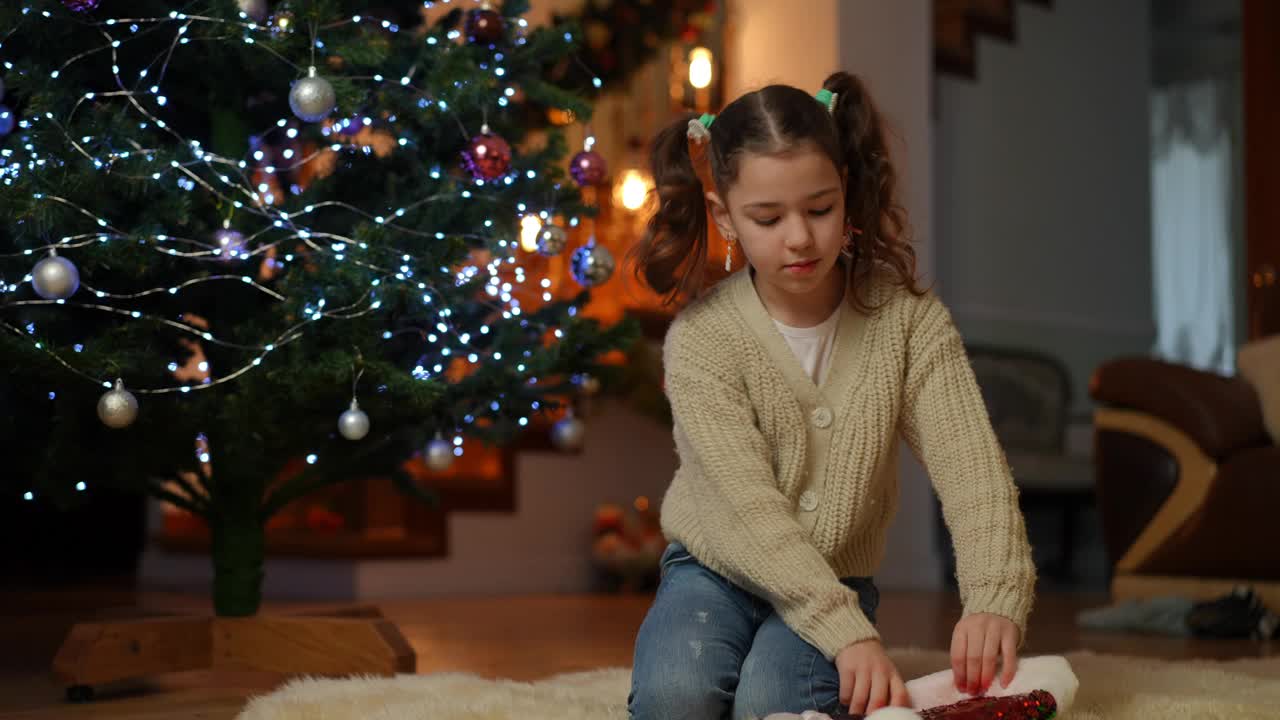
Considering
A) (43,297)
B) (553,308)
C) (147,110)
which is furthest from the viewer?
(553,308)

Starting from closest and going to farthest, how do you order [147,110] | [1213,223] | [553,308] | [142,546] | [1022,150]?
[147,110] → [553,308] → [142,546] → [1022,150] → [1213,223]

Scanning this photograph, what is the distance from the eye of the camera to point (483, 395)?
1853mm

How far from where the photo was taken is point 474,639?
7.68 feet

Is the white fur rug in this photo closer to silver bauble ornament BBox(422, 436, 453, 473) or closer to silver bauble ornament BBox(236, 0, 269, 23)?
silver bauble ornament BBox(422, 436, 453, 473)

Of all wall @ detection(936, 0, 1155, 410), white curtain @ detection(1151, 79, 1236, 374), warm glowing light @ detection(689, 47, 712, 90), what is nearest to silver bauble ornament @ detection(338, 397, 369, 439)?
warm glowing light @ detection(689, 47, 712, 90)

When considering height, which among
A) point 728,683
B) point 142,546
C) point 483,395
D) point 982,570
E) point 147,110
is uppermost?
point 147,110

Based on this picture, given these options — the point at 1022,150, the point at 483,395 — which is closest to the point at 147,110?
the point at 483,395

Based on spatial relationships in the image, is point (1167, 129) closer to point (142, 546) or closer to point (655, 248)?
point (142, 546)

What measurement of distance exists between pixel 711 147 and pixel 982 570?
48cm

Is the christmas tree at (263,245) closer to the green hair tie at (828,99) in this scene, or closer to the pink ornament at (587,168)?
the pink ornament at (587,168)

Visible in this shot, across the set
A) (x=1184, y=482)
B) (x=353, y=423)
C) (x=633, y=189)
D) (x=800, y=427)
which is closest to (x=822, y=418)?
(x=800, y=427)

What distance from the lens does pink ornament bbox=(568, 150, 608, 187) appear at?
1973 mm

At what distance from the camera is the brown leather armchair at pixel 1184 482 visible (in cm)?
261

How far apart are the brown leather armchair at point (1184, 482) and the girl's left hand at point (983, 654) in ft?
5.56
